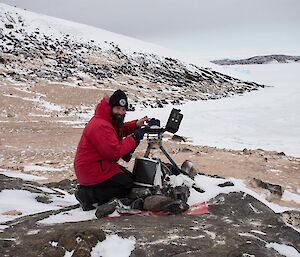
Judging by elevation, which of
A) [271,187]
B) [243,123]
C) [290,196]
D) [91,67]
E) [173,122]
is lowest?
[243,123]

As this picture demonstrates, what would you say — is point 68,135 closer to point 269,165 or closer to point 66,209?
point 269,165

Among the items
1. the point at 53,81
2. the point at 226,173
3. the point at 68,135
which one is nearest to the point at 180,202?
the point at 226,173

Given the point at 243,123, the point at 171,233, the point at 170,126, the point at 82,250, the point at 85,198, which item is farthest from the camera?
the point at 243,123

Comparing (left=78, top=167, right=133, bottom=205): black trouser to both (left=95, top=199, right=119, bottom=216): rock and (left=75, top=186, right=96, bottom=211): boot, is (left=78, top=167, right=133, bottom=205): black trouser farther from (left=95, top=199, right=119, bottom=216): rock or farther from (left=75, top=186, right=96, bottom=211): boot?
(left=95, top=199, right=119, bottom=216): rock

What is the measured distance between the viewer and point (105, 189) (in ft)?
19.5

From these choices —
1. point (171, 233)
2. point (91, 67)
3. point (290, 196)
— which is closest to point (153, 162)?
point (171, 233)

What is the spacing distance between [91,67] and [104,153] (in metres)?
37.0

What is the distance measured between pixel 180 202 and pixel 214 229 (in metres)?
0.73

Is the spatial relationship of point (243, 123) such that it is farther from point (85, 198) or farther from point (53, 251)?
point (53, 251)

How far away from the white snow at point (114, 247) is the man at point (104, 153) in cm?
130

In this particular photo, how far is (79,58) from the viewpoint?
43.5 m

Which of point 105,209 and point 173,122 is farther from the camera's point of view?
point 173,122

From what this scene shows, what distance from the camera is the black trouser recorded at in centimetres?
592

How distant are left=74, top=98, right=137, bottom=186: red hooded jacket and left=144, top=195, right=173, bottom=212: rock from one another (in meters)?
0.60
